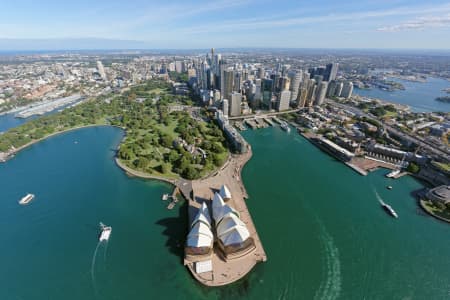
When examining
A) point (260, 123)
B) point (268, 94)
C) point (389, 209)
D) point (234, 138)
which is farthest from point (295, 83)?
point (389, 209)

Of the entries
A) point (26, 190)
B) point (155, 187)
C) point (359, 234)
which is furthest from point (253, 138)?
point (26, 190)

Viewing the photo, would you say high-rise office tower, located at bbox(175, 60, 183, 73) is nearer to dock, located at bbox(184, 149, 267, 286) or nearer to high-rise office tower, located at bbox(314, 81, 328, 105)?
high-rise office tower, located at bbox(314, 81, 328, 105)

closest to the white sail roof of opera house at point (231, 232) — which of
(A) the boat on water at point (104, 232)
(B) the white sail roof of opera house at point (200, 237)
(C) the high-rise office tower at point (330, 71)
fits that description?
(B) the white sail roof of opera house at point (200, 237)

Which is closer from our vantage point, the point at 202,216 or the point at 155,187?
the point at 202,216

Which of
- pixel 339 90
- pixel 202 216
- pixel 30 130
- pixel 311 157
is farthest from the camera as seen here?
pixel 339 90

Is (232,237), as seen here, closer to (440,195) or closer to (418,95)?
(440,195)

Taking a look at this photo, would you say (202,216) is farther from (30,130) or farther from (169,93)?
(169,93)
